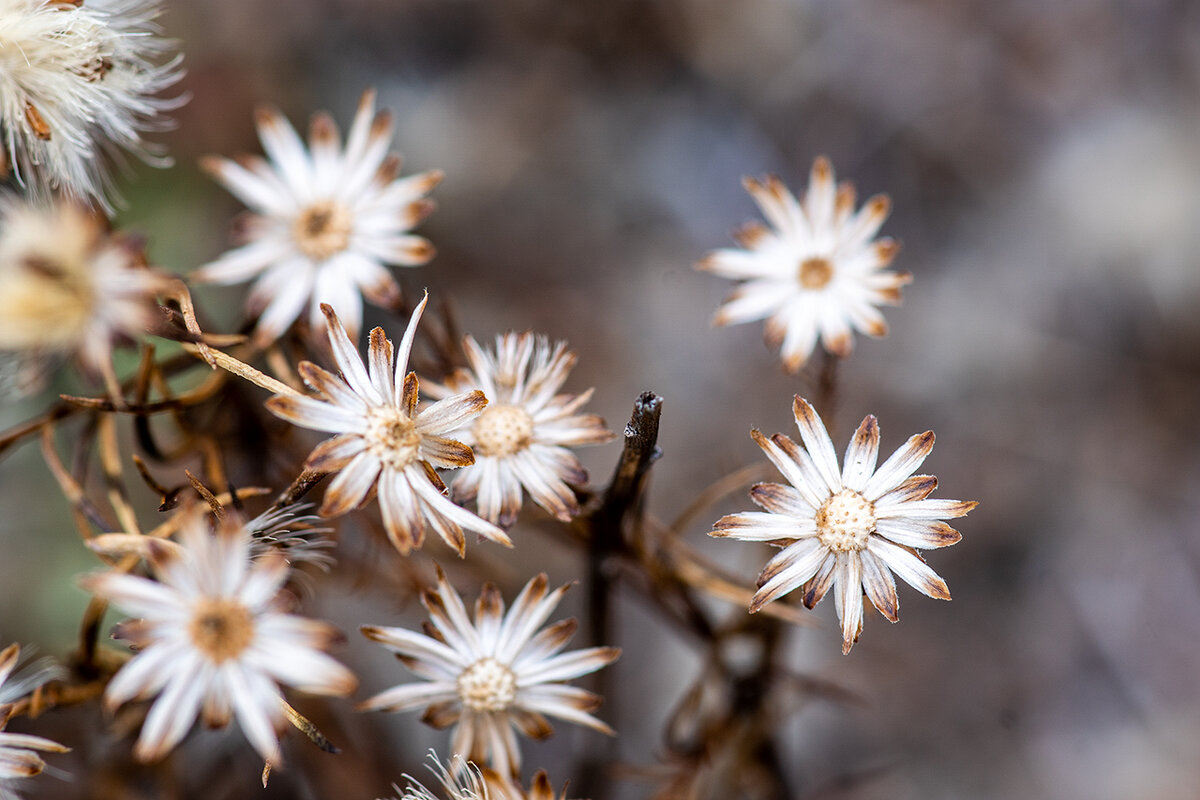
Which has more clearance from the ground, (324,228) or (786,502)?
(324,228)

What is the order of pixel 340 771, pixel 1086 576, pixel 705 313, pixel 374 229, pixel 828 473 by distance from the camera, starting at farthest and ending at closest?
1. pixel 705 313
2. pixel 1086 576
3. pixel 340 771
4. pixel 374 229
5. pixel 828 473

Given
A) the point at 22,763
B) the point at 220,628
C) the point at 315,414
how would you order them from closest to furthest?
the point at 220,628, the point at 315,414, the point at 22,763

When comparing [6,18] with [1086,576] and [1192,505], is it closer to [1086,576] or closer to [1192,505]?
[1086,576]

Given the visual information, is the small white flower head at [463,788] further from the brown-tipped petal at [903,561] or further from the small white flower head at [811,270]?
the small white flower head at [811,270]

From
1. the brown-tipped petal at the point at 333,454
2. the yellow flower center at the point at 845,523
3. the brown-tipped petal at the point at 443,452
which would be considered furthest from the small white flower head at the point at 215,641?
the yellow flower center at the point at 845,523

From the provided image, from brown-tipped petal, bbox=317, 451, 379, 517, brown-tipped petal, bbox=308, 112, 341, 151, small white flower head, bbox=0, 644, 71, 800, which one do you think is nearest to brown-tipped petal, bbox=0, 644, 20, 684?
small white flower head, bbox=0, 644, 71, 800

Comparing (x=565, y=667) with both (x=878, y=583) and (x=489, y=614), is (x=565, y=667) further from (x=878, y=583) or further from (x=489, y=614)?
(x=878, y=583)

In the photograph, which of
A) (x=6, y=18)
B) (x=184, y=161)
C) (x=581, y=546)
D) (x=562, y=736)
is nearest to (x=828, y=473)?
(x=581, y=546)

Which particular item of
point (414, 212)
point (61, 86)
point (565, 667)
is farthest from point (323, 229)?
point (565, 667)
